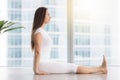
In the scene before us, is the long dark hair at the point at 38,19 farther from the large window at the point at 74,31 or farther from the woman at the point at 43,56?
the large window at the point at 74,31

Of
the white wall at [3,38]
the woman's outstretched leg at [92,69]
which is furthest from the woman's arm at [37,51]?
the white wall at [3,38]

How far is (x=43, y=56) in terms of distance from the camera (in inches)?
162

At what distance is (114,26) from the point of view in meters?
7.16

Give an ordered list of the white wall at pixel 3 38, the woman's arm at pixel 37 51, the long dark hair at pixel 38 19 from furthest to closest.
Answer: the white wall at pixel 3 38 → the long dark hair at pixel 38 19 → the woman's arm at pixel 37 51

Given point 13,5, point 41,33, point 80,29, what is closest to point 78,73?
point 41,33

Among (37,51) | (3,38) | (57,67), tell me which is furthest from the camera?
(3,38)

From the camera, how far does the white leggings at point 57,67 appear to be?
161 inches

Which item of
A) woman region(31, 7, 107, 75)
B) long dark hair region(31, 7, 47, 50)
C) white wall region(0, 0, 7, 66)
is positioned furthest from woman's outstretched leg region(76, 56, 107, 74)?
white wall region(0, 0, 7, 66)

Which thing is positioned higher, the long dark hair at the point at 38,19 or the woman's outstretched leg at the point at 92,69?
the long dark hair at the point at 38,19

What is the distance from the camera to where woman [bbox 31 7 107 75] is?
4051mm

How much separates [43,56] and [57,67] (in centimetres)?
26

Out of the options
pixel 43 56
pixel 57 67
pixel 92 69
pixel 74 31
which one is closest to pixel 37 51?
pixel 43 56

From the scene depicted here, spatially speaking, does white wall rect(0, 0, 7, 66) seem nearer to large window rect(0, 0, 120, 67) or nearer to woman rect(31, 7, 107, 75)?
large window rect(0, 0, 120, 67)

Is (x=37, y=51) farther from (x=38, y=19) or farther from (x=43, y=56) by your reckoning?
(x=38, y=19)
